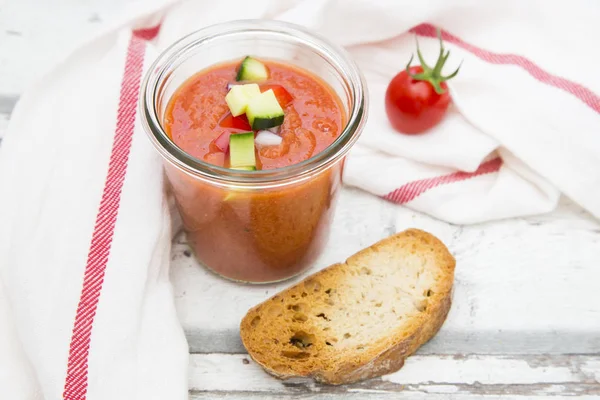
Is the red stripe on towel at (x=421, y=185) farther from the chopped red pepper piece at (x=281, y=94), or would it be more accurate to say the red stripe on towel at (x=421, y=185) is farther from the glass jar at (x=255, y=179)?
the chopped red pepper piece at (x=281, y=94)

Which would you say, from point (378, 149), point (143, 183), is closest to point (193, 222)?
point (143, 183)

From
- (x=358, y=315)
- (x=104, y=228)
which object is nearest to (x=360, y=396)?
(x=358, y=315)

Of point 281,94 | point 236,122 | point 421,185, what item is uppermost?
point 281,94

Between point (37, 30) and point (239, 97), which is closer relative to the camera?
point (239, 97)

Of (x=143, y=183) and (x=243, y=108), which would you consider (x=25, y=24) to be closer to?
(x=143, y=183)

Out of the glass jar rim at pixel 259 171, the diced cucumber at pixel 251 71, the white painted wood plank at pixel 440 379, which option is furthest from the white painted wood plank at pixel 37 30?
the white painted wood plank at pixel 440 379

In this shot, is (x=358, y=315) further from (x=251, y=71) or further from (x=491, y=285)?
(x=251, y=71)
